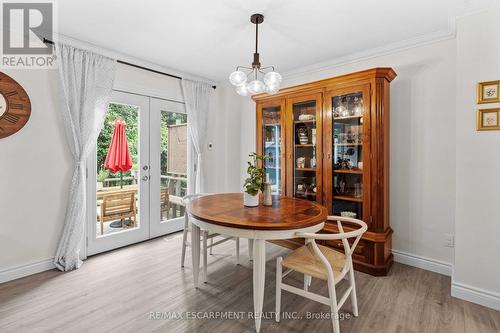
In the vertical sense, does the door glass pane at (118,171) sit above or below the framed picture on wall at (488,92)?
below

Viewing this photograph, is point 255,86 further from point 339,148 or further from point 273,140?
point 273,140

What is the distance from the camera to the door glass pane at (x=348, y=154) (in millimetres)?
2824

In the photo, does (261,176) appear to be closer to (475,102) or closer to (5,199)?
(475,102)

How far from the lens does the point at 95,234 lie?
10.2 feet

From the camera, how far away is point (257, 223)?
176cm

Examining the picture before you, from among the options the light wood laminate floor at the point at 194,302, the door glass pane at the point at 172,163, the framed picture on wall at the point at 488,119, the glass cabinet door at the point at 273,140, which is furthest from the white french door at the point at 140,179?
the framed picture on wall at the point at 488,119

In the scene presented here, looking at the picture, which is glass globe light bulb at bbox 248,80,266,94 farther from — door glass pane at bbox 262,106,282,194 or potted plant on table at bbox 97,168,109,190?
potted plant on table at bbox 97,168,109,190

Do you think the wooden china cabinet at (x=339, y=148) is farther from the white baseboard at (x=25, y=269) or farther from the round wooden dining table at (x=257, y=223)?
the white baseboard at (x=25, y=269)

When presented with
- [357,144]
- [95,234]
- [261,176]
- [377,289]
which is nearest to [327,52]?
[357,144]

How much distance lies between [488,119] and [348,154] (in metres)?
1.21

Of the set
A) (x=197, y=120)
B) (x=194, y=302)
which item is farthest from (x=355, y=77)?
(x=194, y=302)

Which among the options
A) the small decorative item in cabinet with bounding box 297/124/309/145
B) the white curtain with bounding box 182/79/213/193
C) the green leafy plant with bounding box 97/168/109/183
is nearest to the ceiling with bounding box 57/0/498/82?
the white curtain with bounding box 182/79/213/193

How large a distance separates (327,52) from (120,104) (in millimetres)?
2723

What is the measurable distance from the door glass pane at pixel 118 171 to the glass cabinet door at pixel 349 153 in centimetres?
259
